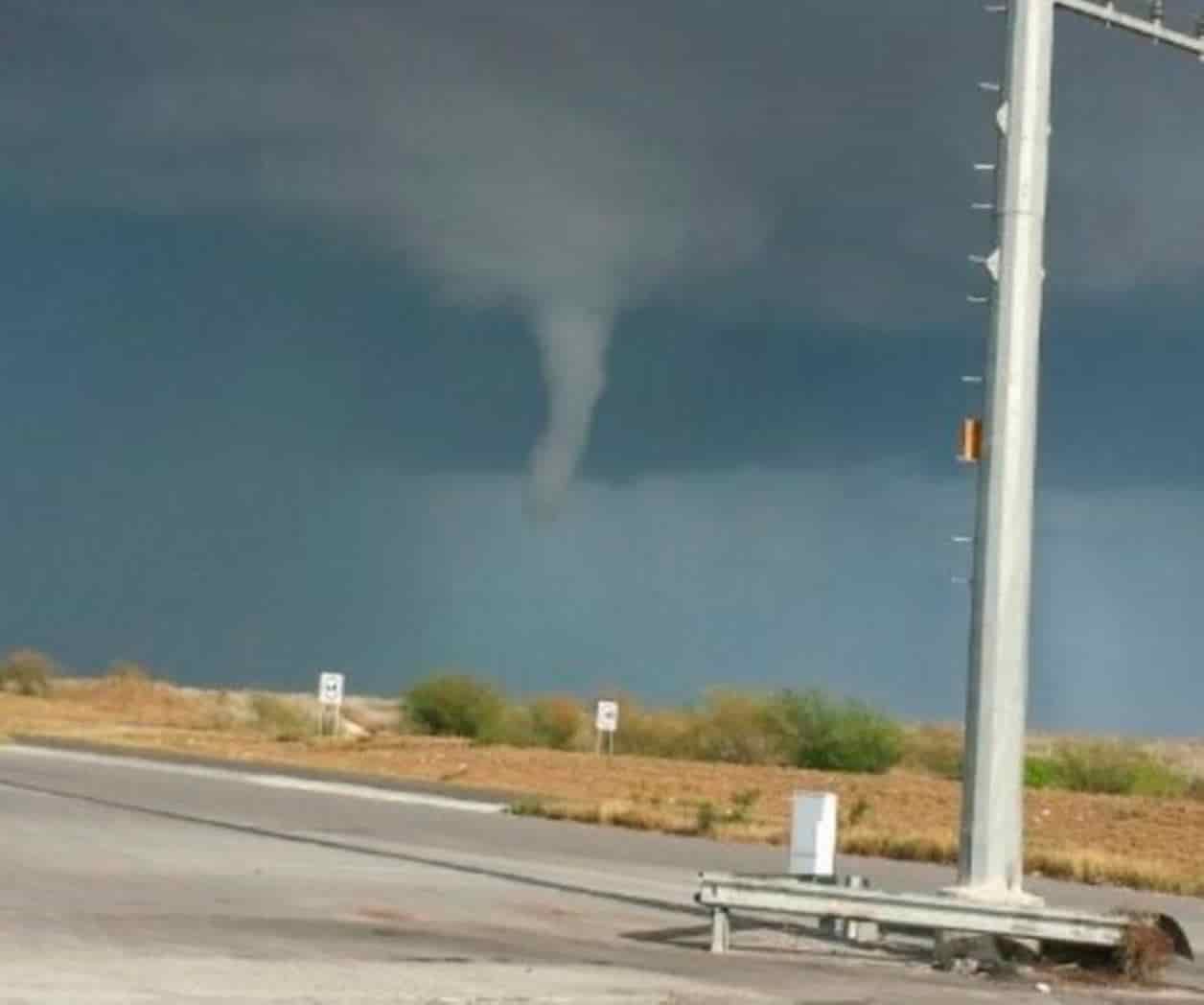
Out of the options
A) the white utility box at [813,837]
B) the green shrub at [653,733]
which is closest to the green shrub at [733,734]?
the green shrub at [653,733]

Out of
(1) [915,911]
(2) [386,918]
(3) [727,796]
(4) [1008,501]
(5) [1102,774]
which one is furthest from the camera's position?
(5) [1102,774]

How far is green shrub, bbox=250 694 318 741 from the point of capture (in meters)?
106

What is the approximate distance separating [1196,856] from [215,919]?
26572mm

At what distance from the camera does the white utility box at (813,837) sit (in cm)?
2209

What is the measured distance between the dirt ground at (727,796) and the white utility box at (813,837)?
13817 mm

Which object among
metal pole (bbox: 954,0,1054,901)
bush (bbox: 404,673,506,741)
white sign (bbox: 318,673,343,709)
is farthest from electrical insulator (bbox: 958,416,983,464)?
bush (bbox: 404,673,506,741)

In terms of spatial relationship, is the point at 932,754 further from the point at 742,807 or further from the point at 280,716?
the point at 742,807

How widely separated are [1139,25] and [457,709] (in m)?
79.2

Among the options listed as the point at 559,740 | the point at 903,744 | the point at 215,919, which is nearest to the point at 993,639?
the point at 215,919

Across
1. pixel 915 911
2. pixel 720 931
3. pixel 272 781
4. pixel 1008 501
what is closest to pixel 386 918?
pixel 720 931

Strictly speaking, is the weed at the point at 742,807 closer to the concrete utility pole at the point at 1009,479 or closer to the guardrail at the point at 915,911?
the concrete utility pole at the point at 1009,479

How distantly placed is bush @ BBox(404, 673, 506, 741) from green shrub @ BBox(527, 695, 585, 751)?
1.70m

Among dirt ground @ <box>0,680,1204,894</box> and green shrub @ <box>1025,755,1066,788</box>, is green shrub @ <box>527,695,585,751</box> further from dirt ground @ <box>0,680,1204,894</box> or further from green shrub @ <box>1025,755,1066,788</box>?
green shrub @ <box>1025,755,1066,788</box>

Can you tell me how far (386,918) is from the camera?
21625mm
